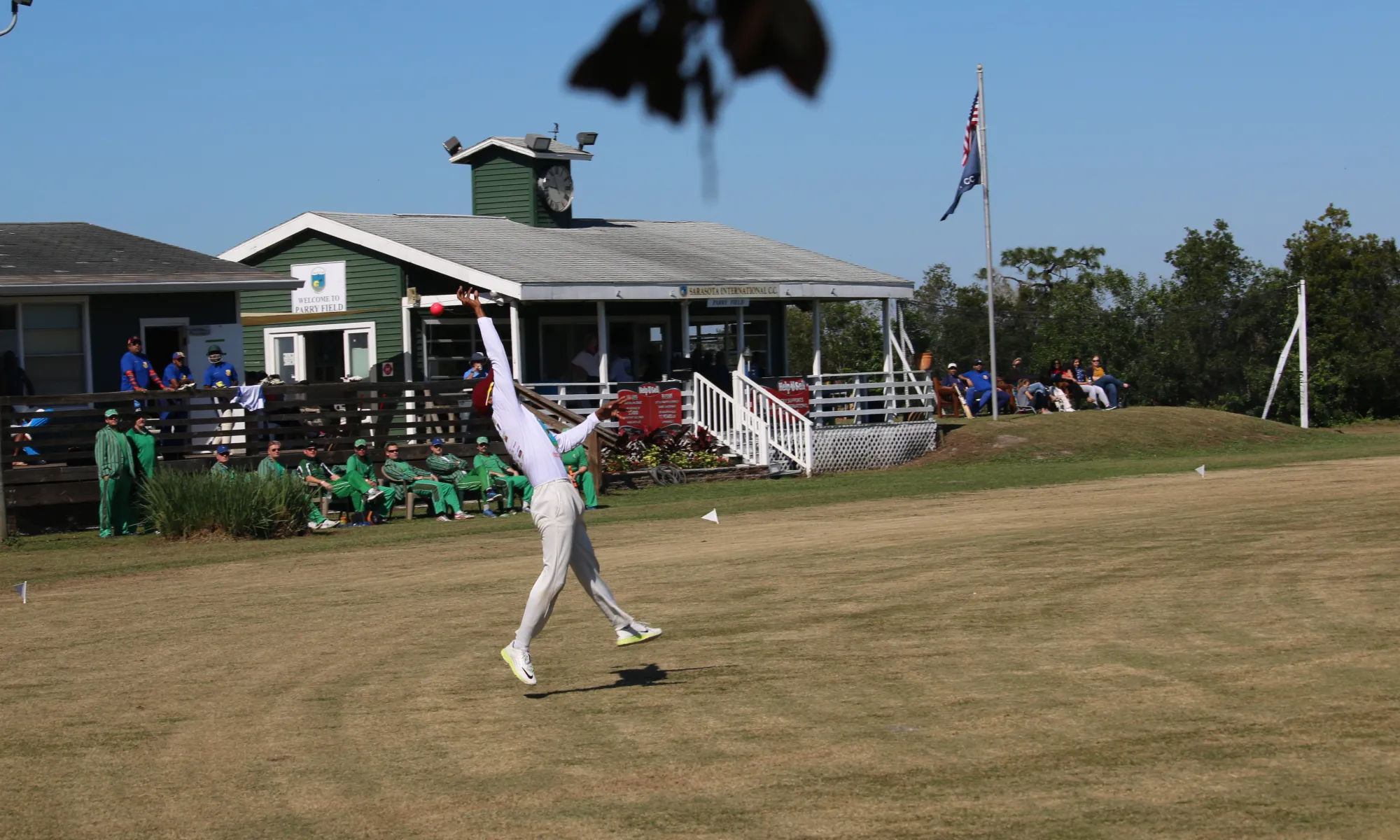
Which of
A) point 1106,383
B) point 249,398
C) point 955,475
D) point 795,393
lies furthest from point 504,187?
point 1106,383

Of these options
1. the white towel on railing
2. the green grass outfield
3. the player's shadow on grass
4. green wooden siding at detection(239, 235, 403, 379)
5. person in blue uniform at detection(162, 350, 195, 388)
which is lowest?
the player's shadow on grass

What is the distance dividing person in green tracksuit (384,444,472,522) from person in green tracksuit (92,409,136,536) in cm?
348

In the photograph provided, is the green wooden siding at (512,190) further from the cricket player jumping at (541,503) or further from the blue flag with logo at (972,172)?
the cricket player jumping at (541,503)

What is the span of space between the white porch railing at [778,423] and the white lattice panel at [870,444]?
0.21 meters

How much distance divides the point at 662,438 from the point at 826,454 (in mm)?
3190

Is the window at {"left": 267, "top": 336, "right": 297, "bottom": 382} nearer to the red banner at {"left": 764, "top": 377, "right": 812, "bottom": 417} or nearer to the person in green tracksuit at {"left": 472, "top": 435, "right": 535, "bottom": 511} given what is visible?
the red banner at {"left": 764, "top": 377, "right": 812, "bottom": 417}

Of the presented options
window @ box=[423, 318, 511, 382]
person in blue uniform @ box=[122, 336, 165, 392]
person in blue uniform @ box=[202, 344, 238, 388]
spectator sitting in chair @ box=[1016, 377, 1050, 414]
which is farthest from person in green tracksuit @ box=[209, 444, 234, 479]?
spectator sitting in chair @ box=[1016, 377, 1050, 414]

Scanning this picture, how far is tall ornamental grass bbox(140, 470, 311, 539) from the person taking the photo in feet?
65.2

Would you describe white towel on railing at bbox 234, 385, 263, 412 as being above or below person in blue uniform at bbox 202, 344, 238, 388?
below

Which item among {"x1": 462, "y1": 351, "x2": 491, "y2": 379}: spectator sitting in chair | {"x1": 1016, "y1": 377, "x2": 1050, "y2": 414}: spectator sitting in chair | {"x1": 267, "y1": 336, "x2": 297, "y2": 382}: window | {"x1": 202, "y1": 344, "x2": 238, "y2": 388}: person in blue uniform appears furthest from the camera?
{"x1": 1016, "y1": 377, "x2": 1050, "y2": 414}: spectator sitting in chair

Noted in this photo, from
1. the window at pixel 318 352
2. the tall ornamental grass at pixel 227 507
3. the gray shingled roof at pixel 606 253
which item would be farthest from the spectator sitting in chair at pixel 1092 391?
the tall ornamental grass at pixel 227 507

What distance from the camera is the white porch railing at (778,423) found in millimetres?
28484

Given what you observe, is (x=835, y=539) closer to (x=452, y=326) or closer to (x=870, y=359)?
→ (x=452, y=326)

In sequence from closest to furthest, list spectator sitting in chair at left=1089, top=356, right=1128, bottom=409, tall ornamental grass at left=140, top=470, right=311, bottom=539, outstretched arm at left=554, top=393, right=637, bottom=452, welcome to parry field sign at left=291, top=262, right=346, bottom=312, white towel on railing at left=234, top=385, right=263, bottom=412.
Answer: outstretched arm at left=554, top=393, right=637, bottom=452
tall ornamental grass at left=140, top=470, right=311, bottom=539
white towel on railing at left=234, top=385, right=263, bottom=412
welcome to parry field sign at left=291, top=262, right=346, bottom=312
spectator sitting in chair at left=1089, top=356, right=1128, bottom=409
